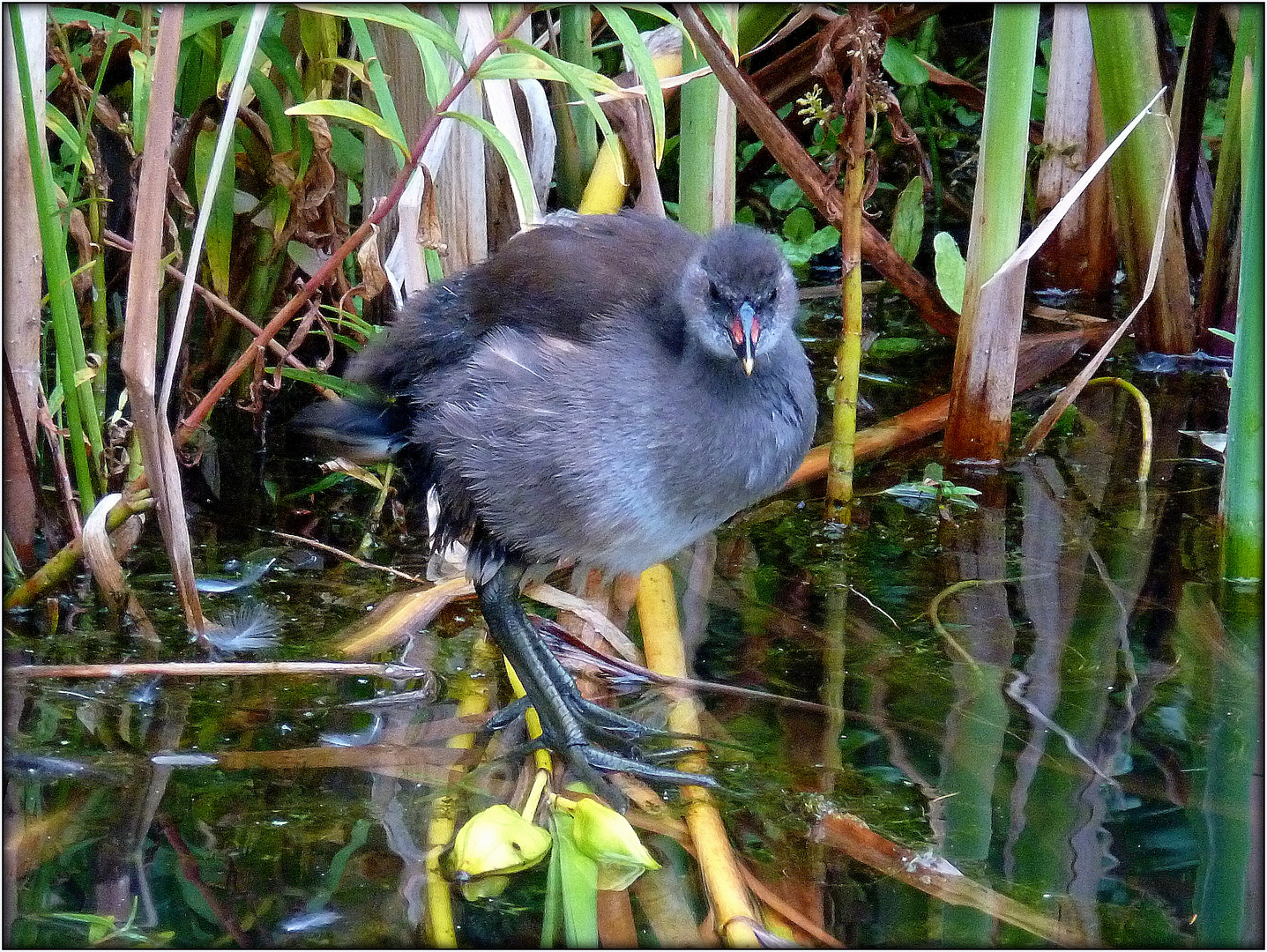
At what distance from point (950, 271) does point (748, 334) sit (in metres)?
1.24

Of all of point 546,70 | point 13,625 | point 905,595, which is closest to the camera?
point 546,70

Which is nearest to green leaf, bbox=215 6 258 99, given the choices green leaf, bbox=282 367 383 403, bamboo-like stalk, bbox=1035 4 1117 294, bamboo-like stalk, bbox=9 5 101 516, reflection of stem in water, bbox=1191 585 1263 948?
bamboo-like stalk, bbox=9 5 101 516

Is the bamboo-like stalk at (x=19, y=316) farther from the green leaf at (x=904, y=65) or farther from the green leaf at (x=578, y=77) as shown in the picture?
the green leaf at (x=904, y=65)

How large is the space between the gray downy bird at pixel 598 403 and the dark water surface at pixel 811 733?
0.26 metres

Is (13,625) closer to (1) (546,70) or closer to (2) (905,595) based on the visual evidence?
(1) (546,70)

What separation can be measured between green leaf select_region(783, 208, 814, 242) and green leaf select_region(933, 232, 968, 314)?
2.98ft

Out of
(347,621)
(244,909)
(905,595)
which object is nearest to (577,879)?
(244,909)

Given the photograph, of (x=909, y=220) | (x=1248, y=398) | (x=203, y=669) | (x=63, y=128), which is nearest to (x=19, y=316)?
(x=63, y=128)

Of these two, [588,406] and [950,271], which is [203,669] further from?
[950,271]

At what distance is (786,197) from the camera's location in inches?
164

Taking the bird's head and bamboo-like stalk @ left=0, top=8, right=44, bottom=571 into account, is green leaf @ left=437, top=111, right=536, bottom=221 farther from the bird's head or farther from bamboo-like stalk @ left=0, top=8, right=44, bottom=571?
bamboo-like stalk @ left=0, top=8, right=44, bottom=571

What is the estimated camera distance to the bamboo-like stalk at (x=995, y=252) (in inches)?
108

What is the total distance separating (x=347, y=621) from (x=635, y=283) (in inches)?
33.2

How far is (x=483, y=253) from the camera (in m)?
2.83
